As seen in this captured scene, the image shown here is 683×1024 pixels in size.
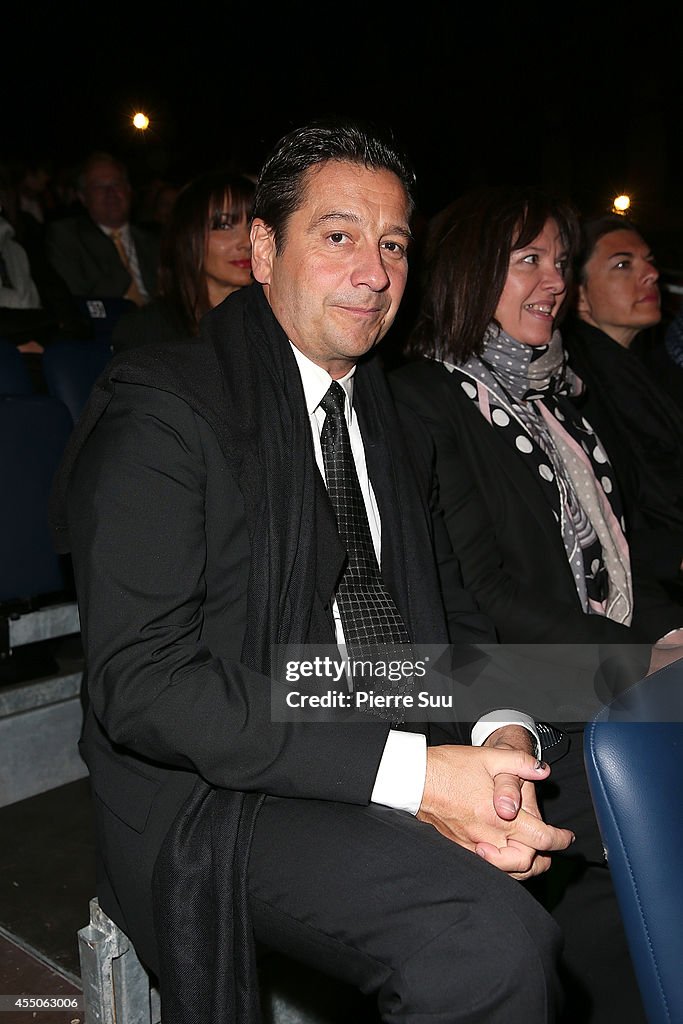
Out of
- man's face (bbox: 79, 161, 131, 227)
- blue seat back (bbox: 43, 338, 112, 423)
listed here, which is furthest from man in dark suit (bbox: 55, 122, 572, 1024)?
man's face (bbox: 79, 161, 131, 227)

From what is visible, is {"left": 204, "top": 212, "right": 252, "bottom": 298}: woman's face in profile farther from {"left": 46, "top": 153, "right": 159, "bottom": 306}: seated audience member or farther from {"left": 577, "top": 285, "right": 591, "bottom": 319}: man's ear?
{"left": 46, "top": 153, "right": 159, "bottom": 306}: seated audience member

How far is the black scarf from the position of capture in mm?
1047

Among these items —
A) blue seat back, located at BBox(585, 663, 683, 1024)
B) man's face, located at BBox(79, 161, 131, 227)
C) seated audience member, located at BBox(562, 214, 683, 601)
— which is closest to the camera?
blue seat back, located at BBox(585, 663, 683, 1024)

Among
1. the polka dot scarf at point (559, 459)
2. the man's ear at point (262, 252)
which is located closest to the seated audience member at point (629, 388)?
the polka dot scarf at point (559, 459)

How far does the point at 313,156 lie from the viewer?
1333mm

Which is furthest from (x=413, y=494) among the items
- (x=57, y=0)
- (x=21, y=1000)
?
(x=57, y=0)

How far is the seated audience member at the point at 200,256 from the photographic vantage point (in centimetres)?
268

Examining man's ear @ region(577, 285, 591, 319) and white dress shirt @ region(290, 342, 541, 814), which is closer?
white dress shirt @ region(290, 342, 541, 814)

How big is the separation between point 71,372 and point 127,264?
196 centimetres

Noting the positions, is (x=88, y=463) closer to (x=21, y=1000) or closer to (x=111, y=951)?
(x=111, y=951)

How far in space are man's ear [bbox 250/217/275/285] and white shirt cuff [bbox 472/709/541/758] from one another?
2.27 ft

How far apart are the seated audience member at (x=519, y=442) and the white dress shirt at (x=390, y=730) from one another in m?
0.29

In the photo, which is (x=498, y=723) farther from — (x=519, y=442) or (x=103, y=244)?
(x=103, y=244)

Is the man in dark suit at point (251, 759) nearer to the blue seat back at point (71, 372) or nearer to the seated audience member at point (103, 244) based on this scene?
the blue seat back at point (71, 372)
